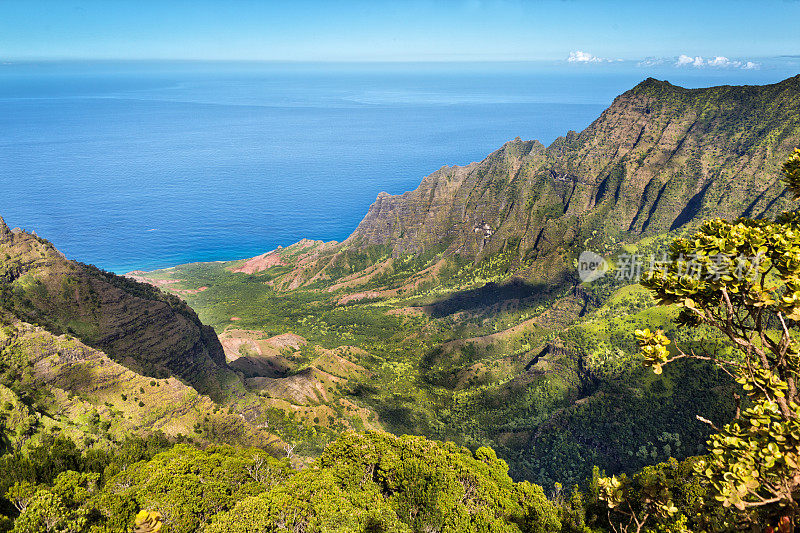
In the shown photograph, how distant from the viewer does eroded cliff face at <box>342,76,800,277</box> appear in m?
131

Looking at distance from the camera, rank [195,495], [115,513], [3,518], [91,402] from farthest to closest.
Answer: [91,402], [195,495], [115,513], [3,518]

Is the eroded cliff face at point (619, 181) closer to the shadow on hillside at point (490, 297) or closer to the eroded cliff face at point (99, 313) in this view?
the shadow on hillside at point (490, 297)

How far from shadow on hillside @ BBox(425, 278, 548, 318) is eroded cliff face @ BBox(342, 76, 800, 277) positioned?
6590mm

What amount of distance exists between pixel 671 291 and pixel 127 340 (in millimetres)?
64820

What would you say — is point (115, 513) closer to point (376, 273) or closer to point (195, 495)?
point (195, 495)

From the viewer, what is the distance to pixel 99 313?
59.6 m

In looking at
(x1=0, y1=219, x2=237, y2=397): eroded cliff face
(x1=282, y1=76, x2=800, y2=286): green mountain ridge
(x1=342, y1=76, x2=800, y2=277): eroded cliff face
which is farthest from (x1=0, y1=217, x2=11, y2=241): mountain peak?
Result: (x1=342, y1=76, x2=800, y2=277): eroded cliff face

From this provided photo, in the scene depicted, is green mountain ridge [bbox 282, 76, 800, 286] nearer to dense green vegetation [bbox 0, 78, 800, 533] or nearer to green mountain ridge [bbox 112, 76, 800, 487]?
green mountain ridge [bbox 112, 76, 800, 487]

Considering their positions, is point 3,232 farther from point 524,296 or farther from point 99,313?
point 524,296

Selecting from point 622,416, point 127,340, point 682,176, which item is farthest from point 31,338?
point 682,176

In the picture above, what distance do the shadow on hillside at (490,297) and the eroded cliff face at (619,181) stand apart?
659cm

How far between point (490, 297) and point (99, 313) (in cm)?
9862

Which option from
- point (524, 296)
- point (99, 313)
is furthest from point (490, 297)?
point (99, 313)

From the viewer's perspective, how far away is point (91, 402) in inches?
1718
